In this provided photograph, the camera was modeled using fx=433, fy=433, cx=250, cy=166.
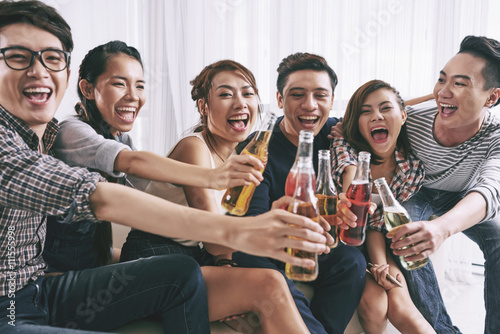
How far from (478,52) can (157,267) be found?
146 cm

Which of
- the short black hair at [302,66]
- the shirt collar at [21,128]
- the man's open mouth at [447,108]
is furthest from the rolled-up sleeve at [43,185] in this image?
the man's open mouth at [447,108]

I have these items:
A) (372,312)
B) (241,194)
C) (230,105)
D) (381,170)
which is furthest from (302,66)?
(372,312)

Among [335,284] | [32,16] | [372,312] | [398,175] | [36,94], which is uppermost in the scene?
[32,16]

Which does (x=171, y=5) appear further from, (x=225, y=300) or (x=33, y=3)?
(x=225, y=300)

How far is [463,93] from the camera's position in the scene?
1662 mm

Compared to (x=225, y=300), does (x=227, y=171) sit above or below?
above

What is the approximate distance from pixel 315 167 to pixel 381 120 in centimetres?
31

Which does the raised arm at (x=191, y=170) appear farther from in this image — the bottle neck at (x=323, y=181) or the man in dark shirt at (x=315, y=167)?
the man in dark shirt at (x=315, y=167)

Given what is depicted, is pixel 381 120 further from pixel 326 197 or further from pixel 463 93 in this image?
pixel 326 197

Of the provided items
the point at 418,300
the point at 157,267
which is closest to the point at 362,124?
the point at 418,300

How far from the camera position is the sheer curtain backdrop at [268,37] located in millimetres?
2764

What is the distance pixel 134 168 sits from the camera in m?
1.24

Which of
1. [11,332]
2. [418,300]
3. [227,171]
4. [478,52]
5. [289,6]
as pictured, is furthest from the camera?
[289,6]

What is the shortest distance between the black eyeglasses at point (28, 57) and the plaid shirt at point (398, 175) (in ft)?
3.26
